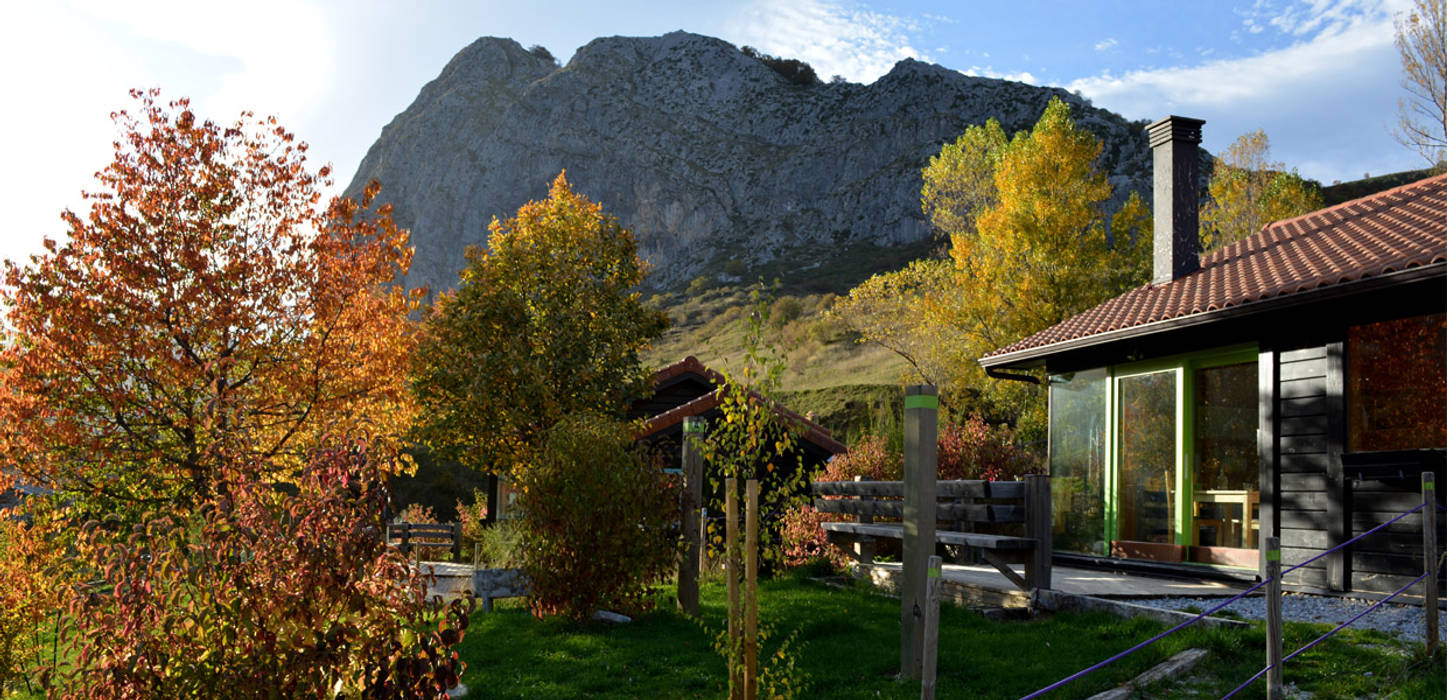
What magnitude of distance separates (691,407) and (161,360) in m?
8.29

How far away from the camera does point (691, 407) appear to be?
17062 mm

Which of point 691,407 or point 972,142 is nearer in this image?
point 691,407

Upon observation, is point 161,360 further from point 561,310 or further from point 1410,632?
point 1410,632

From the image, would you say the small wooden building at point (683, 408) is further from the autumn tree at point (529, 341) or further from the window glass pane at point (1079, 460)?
the window glass pane at point (1079, 460)

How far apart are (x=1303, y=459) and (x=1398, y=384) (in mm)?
983

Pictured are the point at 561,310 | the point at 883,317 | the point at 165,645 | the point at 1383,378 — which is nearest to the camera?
the point at 165,645

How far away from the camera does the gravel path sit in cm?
648

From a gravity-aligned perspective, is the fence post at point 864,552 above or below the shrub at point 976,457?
below

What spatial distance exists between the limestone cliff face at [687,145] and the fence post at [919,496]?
209 ft

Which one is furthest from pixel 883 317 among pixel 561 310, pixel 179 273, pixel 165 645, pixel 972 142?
pixel 165 645

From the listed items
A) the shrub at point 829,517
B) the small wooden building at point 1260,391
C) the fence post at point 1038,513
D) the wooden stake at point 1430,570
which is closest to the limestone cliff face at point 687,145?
the shrub at point 829,517

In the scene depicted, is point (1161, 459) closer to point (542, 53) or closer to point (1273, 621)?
point (1273, 621)

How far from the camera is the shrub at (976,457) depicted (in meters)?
16.2

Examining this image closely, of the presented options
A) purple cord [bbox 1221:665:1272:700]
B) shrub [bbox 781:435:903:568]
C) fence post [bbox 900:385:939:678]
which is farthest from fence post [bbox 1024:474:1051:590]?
shrub [bbox 781:435:903:568]
